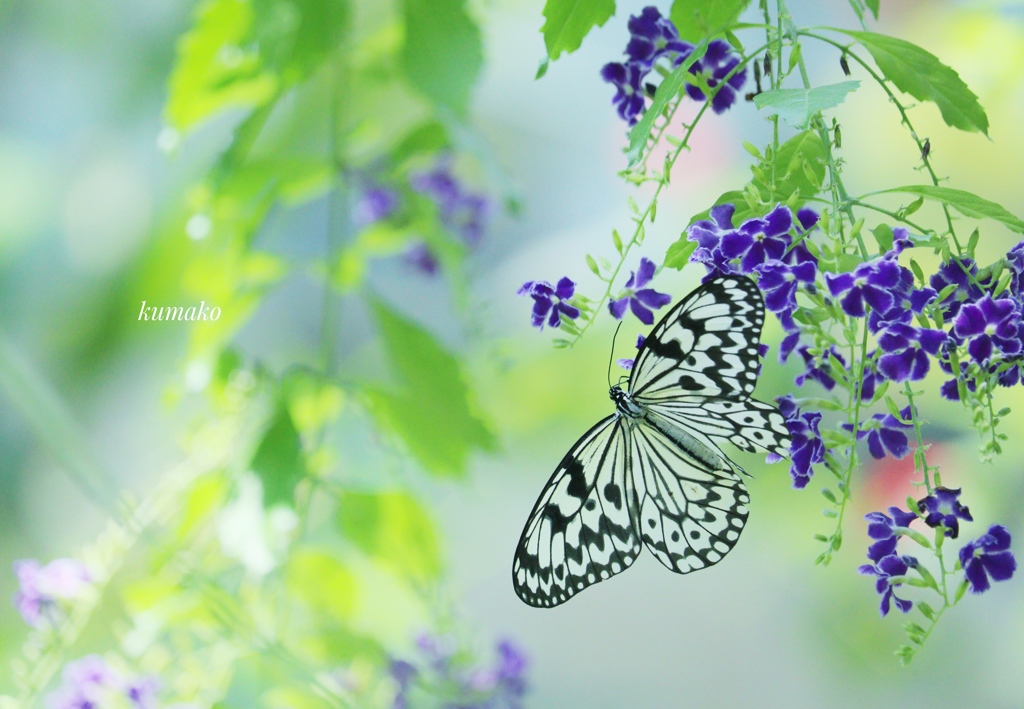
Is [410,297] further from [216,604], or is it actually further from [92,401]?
[216,604]

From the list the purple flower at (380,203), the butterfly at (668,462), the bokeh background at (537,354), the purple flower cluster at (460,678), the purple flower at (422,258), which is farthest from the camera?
the bokeh background at (537,354)

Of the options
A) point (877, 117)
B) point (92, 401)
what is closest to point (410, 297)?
point (92, 401)

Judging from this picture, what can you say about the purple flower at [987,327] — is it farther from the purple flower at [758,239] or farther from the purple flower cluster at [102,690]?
the purple flower cluster at [102,690]

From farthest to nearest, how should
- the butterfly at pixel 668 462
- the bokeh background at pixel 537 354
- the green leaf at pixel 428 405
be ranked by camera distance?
the bokeh background at pixel 537 354 → the green leaf at pixel 428 405 → the butterfly at pixel 668 462

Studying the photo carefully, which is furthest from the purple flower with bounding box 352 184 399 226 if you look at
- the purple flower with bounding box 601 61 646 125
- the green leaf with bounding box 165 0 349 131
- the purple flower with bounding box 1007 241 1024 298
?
the purple flower with bounding box 1007 241 1024 298

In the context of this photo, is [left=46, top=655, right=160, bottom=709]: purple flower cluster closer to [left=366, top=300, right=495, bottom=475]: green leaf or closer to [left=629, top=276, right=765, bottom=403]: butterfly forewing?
[left=366, top=300, right=495, bottom=475]: green leaf

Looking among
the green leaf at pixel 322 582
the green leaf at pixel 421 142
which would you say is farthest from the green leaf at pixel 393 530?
the green leaf at pixel 421 142

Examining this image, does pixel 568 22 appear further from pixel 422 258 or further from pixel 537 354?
pixel 537 354
